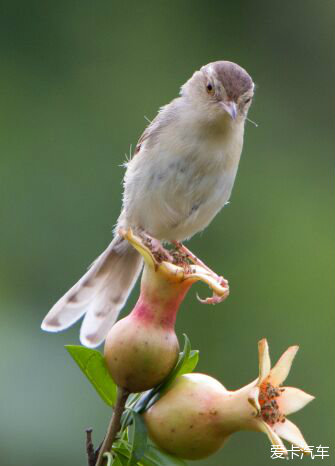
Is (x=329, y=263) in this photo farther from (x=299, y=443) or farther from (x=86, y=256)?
(x=299, y=443)

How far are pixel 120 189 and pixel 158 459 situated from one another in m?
3.18

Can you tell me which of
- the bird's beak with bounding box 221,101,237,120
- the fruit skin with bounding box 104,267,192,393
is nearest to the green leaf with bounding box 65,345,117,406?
the fruit skin with bounding box 104,267,192,393

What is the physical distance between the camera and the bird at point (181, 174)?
3.51 m

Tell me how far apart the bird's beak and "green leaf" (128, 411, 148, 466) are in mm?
1541

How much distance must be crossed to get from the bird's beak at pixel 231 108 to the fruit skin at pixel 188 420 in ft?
4.70

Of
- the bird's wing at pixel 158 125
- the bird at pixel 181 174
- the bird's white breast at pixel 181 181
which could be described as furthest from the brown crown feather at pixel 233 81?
the bird's wing at pixel 158 125

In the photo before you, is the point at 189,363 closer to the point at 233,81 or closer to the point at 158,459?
the point at 158,459

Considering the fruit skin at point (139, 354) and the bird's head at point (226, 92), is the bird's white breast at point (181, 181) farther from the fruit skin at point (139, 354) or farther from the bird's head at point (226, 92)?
the fruit skin at point (139, 354)

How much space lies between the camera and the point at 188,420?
7.43 feet

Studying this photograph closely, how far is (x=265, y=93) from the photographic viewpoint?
6.87 metres

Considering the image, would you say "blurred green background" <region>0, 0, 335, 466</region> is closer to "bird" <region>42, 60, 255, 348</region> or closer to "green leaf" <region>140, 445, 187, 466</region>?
"bird" <region>42, 60, 255, 348</region>

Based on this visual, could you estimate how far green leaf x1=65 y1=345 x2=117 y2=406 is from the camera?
230cm

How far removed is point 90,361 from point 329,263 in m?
3.93

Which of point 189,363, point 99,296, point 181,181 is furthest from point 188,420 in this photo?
point 99,296
